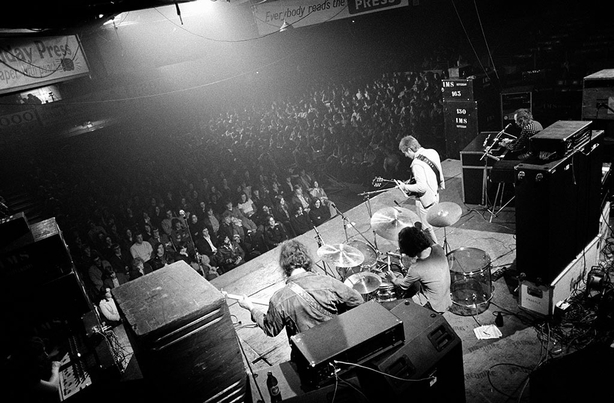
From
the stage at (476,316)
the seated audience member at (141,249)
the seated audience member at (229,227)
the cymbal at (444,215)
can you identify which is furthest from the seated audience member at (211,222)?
the cymbal at (444,215)

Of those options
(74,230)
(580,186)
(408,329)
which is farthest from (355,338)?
(74,230)

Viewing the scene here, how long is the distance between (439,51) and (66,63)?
988 cm

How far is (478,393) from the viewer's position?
345 centimetres

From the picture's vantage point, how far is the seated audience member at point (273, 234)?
7520 mm

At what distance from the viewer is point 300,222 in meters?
7.88

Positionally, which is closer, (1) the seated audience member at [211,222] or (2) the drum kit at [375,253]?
(2) the drum kit at [375,253]

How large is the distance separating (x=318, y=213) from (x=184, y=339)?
629 centimetres

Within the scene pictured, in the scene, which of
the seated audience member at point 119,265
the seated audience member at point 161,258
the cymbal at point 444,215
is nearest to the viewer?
the cymbal at point 444,215

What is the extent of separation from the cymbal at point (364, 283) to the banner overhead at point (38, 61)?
662 centimetres

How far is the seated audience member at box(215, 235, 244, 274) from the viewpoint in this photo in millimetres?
7055

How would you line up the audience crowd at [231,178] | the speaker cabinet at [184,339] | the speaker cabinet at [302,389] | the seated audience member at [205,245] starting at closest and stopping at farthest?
the speaker cabinet at [184,339]
the speaker cabinet at [302,389]
the audience crowd at [231,178]
the seated audience member at [205,245]

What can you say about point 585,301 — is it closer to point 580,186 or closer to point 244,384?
point 580,186

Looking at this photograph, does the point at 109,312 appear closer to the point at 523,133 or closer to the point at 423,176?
the point at 423,176

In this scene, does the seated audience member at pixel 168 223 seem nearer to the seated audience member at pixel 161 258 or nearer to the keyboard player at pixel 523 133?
the seated audience member at pixel 161 258
